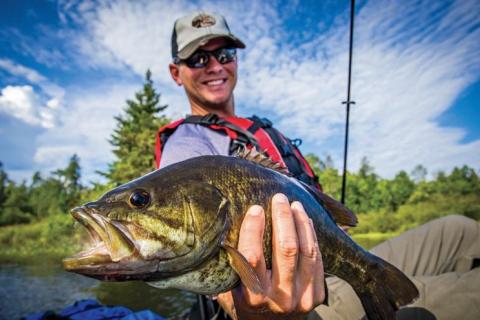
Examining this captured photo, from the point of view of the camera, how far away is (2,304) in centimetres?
1252

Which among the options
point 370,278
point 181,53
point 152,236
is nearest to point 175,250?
point 152,236

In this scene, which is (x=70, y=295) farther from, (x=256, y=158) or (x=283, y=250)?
(x=283, y=250)

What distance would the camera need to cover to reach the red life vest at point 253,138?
10.2 ft

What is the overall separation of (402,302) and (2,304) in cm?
1548

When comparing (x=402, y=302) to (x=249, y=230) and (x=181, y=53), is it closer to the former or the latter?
(x=249, y=230)

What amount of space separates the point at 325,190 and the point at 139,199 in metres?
46.3

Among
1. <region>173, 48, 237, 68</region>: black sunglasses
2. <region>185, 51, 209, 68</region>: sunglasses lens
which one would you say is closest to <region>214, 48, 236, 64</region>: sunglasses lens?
<region>173, 48, 237, 68</region>: black sunglasses

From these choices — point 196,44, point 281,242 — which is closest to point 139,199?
point 281,242

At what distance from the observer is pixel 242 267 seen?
5.02 feet

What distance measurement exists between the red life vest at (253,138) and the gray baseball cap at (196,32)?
0.83 m

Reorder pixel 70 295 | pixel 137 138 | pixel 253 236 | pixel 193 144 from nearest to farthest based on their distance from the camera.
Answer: pixel 253 236, pixel 193 144, pixel 70 295, pixel 137 138

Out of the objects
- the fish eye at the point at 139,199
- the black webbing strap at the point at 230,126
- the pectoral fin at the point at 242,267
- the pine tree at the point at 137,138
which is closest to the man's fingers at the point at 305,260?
the pectoral fin at the point at 242,267

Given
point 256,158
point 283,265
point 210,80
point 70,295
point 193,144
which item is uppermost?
point 210,80

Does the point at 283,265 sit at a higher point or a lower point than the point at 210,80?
lower
